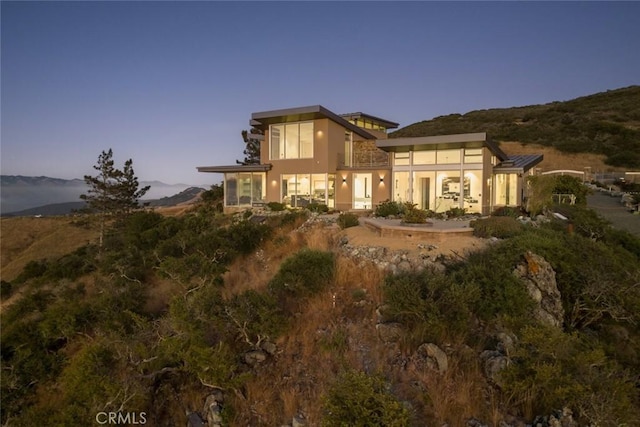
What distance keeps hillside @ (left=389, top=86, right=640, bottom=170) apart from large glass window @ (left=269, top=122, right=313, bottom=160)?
34.6m

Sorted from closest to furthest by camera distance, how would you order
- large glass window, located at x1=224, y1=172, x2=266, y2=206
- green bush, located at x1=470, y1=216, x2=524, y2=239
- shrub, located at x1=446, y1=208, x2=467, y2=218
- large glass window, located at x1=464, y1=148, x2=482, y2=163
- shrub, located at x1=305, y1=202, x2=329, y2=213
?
green bush, located at x1=470, y1=216, x2=524, y2=239 → shrub, located at x1=446, y1=208, x2=467, y2=218 → large glass window, located at x1=464, y1=148, x2=482, y2=163 → shrub, located at x1=305, y1=202, x2=329, y2=213 → large glass window, located at x1=224, y1=172, x2=266, y2=206

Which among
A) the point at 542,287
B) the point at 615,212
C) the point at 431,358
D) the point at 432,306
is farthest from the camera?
the point at 615,212

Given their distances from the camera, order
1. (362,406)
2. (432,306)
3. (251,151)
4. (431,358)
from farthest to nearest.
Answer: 1. (251,151)
2. (432,306)
3. (431,358)
4. (362,406)

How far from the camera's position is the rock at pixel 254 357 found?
625 centimetres

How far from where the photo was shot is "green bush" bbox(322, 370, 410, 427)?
4023 millimetres

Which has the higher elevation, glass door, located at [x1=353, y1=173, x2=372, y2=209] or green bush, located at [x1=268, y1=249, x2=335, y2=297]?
glass door, located at [x1=353, y1=173, x2=372, y2=209]

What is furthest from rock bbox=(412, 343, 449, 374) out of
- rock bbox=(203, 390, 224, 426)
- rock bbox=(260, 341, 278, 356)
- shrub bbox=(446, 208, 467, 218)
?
shrub bbox=(446, 208, 467, 218)

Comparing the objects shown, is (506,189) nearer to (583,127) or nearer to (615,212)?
(615,212)

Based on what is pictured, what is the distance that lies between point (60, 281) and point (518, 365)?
19755 mm

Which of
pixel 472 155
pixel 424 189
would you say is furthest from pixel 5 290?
pixel 472 155

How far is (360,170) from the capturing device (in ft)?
65.3

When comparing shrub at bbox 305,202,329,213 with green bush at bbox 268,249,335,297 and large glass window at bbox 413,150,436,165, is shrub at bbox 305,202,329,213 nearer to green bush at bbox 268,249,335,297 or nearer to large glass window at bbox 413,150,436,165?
large glass window at bbox 413,150,436,165

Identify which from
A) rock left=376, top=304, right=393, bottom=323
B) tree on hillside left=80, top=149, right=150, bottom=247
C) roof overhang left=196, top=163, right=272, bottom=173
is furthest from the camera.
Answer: tree on hillside left=80, top=149, right=150, bottom=247

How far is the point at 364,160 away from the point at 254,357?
1721 cm
